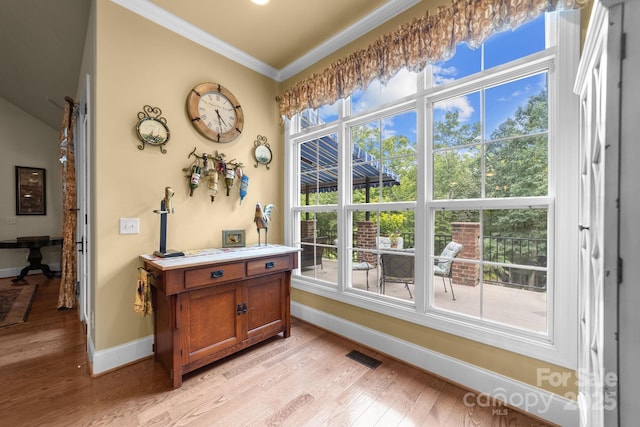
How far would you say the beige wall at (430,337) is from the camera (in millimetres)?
1577

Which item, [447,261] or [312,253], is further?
[312,253]

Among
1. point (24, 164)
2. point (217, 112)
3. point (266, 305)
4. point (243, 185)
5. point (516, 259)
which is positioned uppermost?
point (217, 112)

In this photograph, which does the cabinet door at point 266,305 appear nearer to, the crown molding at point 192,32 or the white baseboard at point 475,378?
the white baseboard at point 475,378

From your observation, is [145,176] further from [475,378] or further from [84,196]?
[475,378]

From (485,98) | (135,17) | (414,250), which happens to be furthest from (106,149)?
(485,98)

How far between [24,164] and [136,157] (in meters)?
4.73

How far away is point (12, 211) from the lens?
15.4ft

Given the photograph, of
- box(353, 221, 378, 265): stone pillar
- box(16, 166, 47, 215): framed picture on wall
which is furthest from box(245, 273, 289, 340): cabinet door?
box(16, 166, 47, 215): framed picture on wall

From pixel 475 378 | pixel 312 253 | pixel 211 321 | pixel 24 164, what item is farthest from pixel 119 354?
pixel 24 164

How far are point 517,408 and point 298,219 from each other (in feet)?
7.77

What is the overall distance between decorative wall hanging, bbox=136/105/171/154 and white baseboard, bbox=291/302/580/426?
2286 mm

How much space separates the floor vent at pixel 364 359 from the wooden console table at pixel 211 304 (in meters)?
0.70

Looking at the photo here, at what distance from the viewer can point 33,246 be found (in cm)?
443

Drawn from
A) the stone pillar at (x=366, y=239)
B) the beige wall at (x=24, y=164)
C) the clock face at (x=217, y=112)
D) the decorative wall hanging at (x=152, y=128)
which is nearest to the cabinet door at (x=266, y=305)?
the stone pillar at (x=366, y=239)
